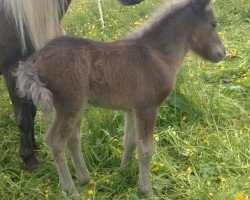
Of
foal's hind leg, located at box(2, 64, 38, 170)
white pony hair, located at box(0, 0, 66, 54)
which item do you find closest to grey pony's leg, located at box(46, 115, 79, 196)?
foal's hind leg, located at box(2, 64, 38, 170)

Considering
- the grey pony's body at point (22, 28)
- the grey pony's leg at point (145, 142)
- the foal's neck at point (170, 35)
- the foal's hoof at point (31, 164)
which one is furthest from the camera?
the foal's hoof at point (31, 164)

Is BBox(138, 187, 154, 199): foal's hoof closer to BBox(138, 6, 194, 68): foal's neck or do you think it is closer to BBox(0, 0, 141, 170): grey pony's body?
BBox(138, 6, 194, 68): foal's neck

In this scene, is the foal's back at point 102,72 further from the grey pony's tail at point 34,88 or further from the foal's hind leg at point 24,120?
the foal's hind leg at point 24,120

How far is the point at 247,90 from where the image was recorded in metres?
4.46

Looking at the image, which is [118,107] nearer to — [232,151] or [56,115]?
[56,115]

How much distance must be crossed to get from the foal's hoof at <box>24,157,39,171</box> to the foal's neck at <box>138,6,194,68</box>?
4.68 feet

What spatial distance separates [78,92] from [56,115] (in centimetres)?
22

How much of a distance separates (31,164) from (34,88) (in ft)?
4.02

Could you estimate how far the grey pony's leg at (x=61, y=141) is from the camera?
8.74 feet

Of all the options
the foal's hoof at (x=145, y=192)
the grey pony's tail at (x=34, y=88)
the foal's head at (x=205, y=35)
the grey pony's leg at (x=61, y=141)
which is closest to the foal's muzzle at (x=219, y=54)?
the foal's head at (x=205, y=35)

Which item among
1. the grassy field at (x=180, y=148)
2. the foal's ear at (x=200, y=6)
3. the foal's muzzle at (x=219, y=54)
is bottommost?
the grassy field at (x=180, y=148)

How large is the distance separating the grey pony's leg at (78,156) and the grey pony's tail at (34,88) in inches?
21.6

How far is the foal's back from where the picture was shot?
8.52ft

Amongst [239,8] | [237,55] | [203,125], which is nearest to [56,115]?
[203,125]
